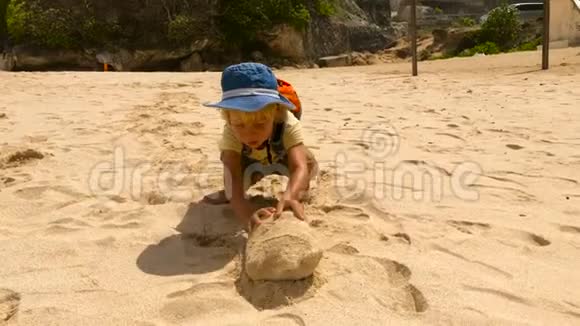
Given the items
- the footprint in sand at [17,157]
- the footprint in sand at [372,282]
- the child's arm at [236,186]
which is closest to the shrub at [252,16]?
the footprint in sand at [17,157]

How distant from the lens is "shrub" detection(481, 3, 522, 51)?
803 inches

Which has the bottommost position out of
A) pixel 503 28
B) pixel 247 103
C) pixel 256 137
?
pixel 256 137

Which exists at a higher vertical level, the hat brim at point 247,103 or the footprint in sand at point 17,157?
the hat brim at point 247,103

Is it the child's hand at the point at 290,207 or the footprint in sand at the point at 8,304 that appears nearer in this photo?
the footprint in sand at the point at 8,304

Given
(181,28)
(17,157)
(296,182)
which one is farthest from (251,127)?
(181,28)

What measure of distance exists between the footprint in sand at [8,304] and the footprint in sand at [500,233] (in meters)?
1.59

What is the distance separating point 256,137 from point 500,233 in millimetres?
1009

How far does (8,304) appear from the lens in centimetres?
161

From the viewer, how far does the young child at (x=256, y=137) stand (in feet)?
6.30

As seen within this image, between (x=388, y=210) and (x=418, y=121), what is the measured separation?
2.17 m

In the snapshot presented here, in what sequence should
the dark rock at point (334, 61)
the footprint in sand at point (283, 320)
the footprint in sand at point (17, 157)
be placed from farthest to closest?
the dark rock at point (334, 61) < the footprint in sand at point (17, 157) < the footprint in sand at point (283, 320)

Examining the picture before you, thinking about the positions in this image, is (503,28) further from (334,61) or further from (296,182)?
(296,182)

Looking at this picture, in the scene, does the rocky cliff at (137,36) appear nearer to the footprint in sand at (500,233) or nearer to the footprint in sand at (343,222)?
the footprint in sand at (343,222)

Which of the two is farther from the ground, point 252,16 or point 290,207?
point 252,16
